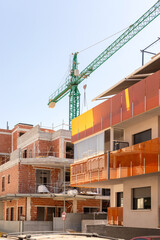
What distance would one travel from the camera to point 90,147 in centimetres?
2408

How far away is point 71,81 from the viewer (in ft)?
260

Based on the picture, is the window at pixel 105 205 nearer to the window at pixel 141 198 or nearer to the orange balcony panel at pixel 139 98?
the window at pixel 141 198

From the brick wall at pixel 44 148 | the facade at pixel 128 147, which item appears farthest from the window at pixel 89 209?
the facade at pixel 128 147

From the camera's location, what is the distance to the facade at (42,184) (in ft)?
125

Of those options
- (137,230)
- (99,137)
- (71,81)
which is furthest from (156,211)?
(71,81)

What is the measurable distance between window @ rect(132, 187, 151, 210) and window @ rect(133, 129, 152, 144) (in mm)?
2437

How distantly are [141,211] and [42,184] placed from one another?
20.9 m

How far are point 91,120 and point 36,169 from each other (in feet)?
59.7

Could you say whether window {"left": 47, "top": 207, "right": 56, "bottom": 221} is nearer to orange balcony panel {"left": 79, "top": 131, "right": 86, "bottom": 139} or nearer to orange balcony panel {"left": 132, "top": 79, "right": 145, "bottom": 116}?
orange balcony panel {"left": 79, "top": 131, "right": 86, "bottom": 139}

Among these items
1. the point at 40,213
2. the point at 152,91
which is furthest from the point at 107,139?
the point at 40,213

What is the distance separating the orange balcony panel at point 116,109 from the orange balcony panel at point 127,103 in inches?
15.8

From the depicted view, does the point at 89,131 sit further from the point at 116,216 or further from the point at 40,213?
the point at 40,213

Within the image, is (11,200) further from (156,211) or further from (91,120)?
(156,211)

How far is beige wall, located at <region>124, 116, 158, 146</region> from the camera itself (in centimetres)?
1953
